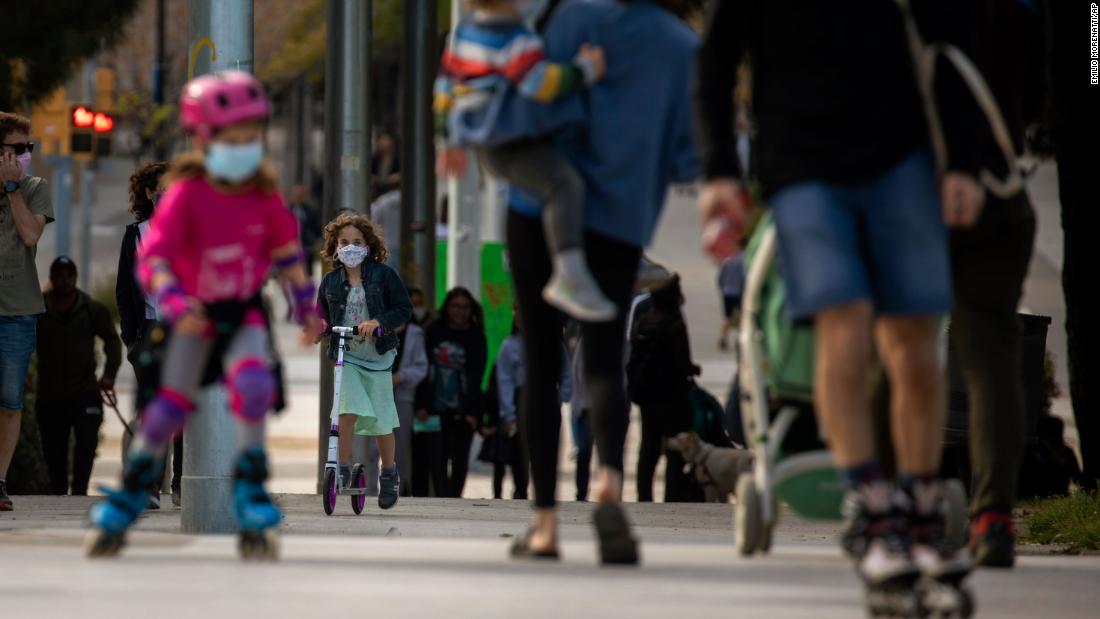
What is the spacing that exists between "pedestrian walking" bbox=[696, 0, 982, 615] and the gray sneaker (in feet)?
22.0

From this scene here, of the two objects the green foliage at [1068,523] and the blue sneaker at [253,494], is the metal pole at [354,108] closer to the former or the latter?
the green foliage at [1068,523]

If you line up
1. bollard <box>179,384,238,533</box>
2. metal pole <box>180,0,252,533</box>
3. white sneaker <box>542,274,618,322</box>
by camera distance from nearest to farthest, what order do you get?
1. white sneaker <box>542,274,618,322</box>
2. metal pole <box>180,0,252,533</box>
3. bollard <box>179,384,238,533</box>

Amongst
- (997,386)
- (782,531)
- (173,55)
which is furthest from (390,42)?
(997,386)

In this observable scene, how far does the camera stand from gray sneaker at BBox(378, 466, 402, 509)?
1183 cm

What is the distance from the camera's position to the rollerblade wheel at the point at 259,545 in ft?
17.8

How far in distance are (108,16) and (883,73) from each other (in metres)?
13.4

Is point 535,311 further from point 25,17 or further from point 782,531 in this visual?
point 25,17

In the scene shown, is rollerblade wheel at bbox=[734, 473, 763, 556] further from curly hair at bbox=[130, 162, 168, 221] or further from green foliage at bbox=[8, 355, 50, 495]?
green foliage at bbox=[8, 355, 50, 495]

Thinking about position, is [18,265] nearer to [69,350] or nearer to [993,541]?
[69,350]

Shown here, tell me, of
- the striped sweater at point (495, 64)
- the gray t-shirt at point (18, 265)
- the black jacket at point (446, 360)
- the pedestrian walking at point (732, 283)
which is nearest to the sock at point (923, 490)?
the striped sweater at point (495, 64)

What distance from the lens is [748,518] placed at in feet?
18.8

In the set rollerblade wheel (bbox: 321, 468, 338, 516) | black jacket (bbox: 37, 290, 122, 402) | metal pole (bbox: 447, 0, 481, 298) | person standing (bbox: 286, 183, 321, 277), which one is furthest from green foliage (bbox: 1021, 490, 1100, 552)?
person standing (bbox: 286, 183, 321, 277)

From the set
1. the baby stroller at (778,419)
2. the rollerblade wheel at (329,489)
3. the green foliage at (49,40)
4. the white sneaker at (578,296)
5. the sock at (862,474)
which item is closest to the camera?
the sock at (862,474)

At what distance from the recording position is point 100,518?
5.38m
